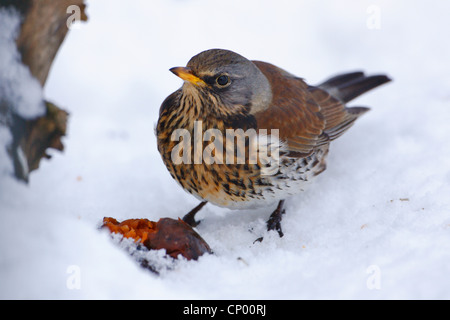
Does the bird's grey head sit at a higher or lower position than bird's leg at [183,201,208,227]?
higher

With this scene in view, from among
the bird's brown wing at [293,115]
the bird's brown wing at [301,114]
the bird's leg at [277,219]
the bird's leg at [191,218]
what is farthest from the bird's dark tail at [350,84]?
the bird's leg at [191,218]

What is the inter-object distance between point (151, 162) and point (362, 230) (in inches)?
87.4

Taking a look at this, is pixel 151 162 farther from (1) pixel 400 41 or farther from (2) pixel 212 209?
(1) pixel 400 41

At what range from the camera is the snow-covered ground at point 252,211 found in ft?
9.39

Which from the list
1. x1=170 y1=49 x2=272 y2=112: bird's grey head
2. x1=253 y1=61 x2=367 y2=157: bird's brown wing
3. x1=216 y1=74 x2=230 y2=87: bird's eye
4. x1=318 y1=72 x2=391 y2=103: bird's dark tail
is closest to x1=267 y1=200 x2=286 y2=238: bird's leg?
x1=253 y1=61 x2=367 y2=157: bird's brown wing

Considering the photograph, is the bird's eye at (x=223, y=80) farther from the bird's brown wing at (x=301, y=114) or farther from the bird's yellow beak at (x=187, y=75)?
the bird's brown wing at (x=301, y=114)

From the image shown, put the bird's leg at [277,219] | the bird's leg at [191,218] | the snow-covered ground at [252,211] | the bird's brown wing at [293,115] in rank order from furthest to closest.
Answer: the bird's leg at [191,218]
the bird's leg at [277,219]
the bird's brown wing at [293,115]
the snow-covered ground at [252,211]

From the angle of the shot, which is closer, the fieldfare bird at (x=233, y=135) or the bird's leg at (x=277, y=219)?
the fieldfare bird at (x=233, y=135)

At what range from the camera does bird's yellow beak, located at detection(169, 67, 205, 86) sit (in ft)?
11.6

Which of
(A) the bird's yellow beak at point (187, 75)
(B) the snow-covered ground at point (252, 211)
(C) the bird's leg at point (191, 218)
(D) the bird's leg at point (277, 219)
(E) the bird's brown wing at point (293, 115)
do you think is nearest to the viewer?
(B) the snow-covered ground at point (252, 211)

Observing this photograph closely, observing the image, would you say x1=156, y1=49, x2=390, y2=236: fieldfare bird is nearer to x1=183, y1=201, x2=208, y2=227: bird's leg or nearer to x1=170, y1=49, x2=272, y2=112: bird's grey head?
x1=170, y1=49, x2=272, y2=112: bird's grey head

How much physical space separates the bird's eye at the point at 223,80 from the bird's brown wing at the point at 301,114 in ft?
1.08

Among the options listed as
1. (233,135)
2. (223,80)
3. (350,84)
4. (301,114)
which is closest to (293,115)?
(301,114)
